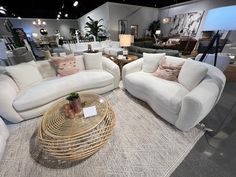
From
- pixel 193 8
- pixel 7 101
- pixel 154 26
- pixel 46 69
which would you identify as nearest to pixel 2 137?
pixel 7 101

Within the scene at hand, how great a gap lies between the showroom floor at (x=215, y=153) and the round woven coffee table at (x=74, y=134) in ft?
2.76

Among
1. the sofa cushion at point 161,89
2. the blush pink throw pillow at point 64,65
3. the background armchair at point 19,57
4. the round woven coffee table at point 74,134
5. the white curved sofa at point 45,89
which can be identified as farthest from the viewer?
the background armchair at point 19,57

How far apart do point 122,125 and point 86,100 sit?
65 cm

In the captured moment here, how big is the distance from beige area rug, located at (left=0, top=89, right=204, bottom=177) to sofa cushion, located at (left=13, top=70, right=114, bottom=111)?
37cm

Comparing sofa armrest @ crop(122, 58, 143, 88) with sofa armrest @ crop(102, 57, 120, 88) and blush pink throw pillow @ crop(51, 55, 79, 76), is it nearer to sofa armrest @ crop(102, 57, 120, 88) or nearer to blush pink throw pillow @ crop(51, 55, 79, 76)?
sofa armrest @ crop(102, 57, 120, 88)

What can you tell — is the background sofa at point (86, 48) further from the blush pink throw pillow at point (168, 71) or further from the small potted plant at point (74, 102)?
the small potted plant at point (74, 102)

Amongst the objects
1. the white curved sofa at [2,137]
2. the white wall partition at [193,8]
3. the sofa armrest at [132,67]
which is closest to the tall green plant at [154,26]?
the white wall partition at [193,8]

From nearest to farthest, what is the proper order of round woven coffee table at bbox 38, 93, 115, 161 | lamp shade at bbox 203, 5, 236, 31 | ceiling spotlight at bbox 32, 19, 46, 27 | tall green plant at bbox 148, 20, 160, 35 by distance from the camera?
round woven coffee table at bbox 38, 93, 115, 161
lamp shade at bbox 203, 5, 236, 31
tall green plant at bbox 148, 20, 160, 35
ceiling spotlight at bbox 32, 19, 46, 27

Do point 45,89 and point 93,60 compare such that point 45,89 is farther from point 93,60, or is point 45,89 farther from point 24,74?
point 93,60

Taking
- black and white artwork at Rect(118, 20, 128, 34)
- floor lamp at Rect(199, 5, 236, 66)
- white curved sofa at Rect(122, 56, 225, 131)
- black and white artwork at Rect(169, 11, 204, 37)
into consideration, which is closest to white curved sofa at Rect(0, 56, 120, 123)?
white curved sofa at Rect(122, 56, 225, 131)

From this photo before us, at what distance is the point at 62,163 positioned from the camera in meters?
1.35

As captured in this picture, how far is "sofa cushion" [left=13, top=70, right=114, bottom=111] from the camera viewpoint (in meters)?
1.82

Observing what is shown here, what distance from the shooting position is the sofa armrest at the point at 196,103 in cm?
136

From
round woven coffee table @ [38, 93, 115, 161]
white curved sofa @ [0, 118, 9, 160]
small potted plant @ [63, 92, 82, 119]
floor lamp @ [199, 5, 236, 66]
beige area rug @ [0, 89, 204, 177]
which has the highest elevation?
floor lamp @ [199, 5, 236, 66]
